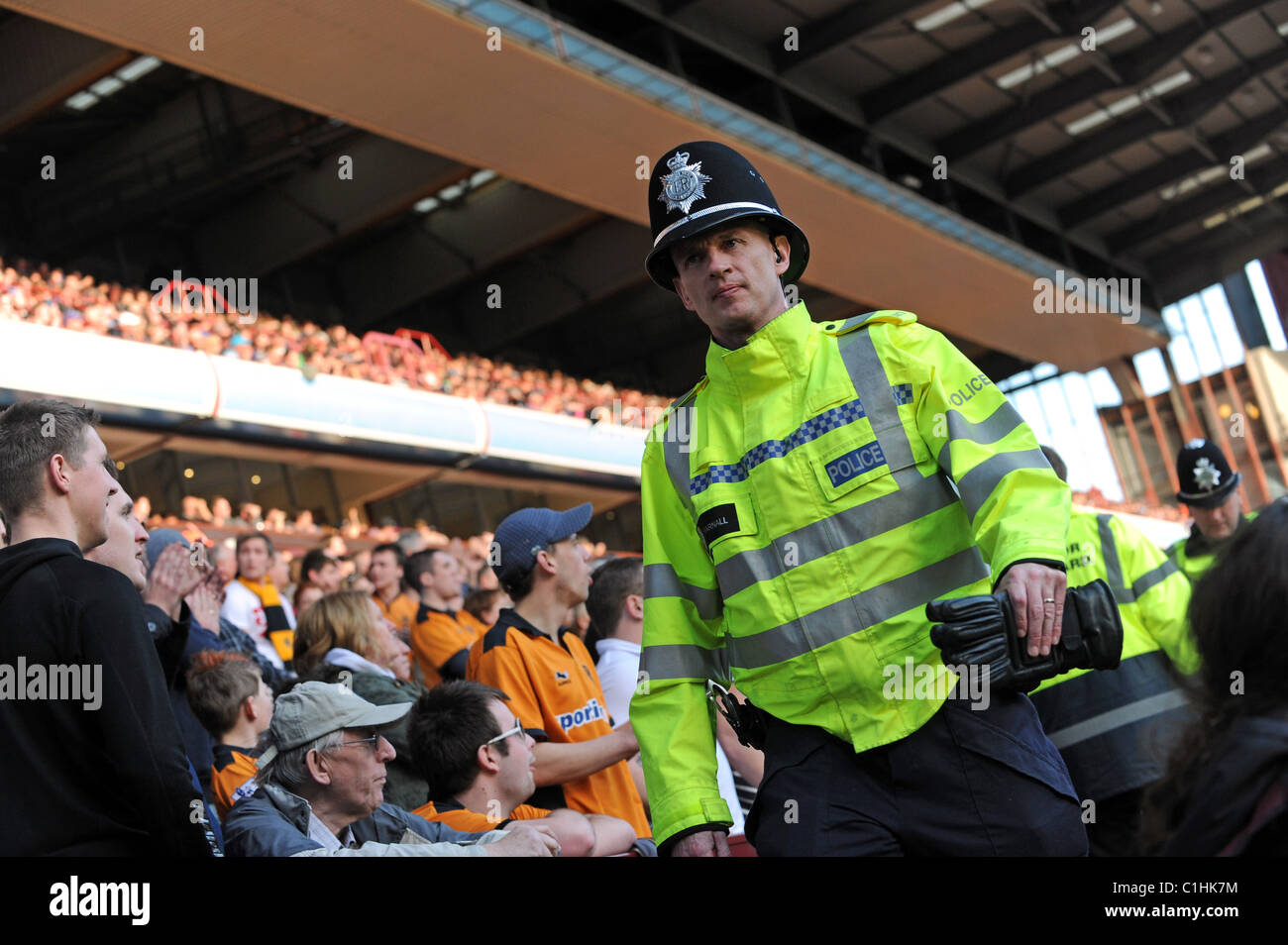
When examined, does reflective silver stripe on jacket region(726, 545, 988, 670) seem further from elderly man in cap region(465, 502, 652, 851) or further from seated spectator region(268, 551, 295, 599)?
seated spectator region(268, 551, 295, 599)

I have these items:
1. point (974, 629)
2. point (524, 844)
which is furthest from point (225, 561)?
point (974, 629)

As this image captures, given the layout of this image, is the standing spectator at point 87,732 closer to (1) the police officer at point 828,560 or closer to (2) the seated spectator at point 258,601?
(1) the police officer at point 828,560

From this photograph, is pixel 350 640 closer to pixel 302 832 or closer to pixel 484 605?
pixel 484 605

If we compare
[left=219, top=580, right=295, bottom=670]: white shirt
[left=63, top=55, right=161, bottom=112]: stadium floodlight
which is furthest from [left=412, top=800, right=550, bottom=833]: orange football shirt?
[left=63, top=55, right=161, bottom=112]: stadium floodlight

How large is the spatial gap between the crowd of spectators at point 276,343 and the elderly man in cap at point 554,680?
734 cm

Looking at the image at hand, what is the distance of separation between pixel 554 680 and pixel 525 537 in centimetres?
52

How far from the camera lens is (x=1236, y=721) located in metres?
1.44

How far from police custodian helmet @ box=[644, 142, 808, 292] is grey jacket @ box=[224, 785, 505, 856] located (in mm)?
1233

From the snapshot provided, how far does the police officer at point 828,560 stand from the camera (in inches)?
78.8

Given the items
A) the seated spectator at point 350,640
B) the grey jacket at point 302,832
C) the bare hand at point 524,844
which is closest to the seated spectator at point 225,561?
the seated spectator at point 350,640

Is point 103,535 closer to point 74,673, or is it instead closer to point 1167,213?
point 74,673

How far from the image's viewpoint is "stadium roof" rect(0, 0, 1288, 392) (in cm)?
1266

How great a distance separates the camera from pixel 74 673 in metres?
2.13
